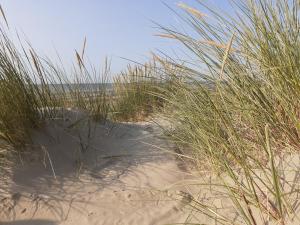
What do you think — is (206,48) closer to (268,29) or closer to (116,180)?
(268,29)

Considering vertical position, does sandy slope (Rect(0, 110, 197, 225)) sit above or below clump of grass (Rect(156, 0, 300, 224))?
below

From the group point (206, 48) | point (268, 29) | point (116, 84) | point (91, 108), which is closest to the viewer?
point (268, 29)

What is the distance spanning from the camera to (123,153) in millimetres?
2484

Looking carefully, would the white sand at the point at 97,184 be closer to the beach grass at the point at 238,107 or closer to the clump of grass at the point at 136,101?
the beach grass at the point at 238,107

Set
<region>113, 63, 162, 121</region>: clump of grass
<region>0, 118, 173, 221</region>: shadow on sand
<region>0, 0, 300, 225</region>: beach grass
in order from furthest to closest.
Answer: <region>113, 63, 162, 121</region>: clump of grass → <region>0, 118, 173, 221</region>: shadow on sand → <region>0, 0, 300, 225</region>: beach grass

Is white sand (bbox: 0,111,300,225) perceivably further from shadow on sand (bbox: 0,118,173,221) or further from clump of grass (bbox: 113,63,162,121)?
clump of grass (bbox: 113,63,162,121)

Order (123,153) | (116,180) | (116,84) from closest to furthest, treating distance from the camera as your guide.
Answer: (116,180) < (123,153) < (116,84)

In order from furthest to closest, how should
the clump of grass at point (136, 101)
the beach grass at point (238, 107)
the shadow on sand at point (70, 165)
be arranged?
the clump of grass at point (136, 101) → the shadow on sand at point (70, 165) → the beach grass at point (238, 107)

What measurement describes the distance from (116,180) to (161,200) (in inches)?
14.8

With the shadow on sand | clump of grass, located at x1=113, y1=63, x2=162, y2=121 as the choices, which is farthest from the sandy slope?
clump of grass, located at x1=113, y1=63, x2=162, y2=121

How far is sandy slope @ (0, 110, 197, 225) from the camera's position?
1.76 metres

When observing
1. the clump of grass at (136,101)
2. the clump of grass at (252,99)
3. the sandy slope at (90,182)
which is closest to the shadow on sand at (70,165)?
the sandy slope at (90,182)

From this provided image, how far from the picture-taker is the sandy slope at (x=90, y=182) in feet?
5.78

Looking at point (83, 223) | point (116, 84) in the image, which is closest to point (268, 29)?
point (83, 223)
